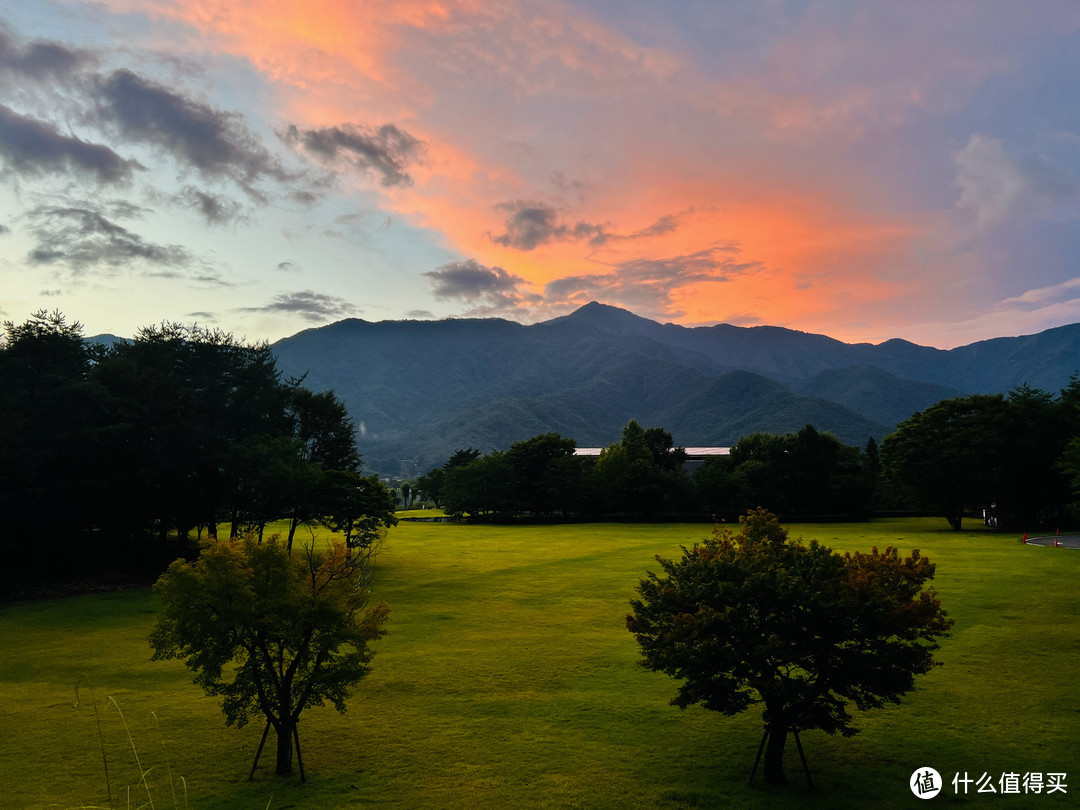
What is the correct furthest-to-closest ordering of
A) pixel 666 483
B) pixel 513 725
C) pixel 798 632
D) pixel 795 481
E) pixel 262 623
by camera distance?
pixel 666 483 < pixel 795 481 < pixel 513 725 < pixel 262 623 < pixel 798 632

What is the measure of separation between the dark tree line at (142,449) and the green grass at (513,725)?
986 centimetres

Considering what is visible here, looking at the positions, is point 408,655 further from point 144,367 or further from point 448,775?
point 144,367

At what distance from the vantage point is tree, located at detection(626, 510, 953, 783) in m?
15.2

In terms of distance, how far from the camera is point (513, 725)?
66.6 feet

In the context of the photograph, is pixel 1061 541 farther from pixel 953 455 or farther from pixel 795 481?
pixel 795 481

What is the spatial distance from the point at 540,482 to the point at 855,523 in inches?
1891

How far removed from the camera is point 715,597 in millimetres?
16047

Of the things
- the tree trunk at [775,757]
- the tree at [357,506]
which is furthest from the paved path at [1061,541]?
the tree at [357,506]

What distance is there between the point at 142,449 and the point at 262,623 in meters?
36.6

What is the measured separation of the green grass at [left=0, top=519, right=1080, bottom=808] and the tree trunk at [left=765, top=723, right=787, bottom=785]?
37 centimetres

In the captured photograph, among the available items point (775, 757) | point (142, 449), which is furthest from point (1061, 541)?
point (142, 449)

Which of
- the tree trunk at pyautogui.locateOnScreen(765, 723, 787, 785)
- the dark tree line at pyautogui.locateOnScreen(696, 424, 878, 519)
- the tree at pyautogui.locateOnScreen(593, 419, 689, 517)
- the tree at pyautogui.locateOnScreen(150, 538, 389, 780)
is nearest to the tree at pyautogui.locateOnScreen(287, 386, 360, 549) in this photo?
the tree at pyautogui.locateOnScreen(593, 419, 689, 517)

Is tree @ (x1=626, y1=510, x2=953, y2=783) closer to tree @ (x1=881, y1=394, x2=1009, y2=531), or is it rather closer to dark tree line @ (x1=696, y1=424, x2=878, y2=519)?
tree @ (x1=881, y1=394, x2=1009, y2=531)

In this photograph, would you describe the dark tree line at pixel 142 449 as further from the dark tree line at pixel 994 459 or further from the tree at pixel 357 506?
the dark tree line at pixel 994 459
